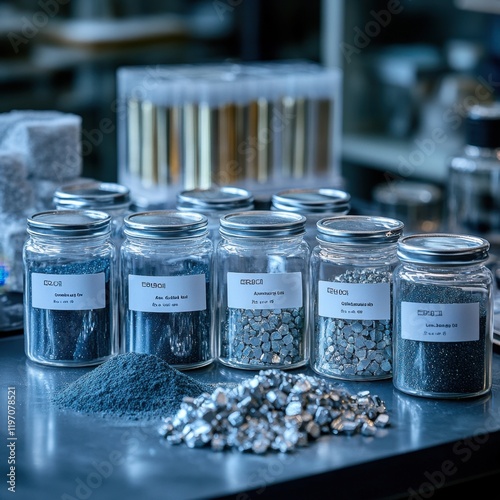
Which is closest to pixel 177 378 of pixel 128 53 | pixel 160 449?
pixel 160 449

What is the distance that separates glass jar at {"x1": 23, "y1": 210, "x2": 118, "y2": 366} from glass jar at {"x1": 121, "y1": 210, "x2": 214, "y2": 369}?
0.03 metres

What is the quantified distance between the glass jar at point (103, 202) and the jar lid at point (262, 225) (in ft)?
0.70

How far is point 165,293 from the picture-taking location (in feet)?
4.24

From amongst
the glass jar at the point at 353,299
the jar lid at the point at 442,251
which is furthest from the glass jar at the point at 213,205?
the jar lid at the point at 442,251

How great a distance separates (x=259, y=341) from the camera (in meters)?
1.31

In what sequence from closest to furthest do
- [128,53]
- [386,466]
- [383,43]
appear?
[386,466] < [383,43] < [128,53]

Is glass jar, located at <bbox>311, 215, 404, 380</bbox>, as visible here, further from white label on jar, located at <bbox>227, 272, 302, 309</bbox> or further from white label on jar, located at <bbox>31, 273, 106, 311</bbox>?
white label on jar, located at <bbox>31, 273, 106, 311</bbox>

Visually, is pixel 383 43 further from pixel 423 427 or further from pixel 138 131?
pixel 423 427

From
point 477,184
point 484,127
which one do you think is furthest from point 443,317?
point 477,184

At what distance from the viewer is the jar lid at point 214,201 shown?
1483mm

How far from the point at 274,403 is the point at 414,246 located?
26 cm

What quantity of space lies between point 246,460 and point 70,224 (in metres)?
0.43

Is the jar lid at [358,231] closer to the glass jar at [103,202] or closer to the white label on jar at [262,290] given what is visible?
the white label on jar at [262,290]

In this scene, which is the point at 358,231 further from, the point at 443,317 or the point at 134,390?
the point at 134,390
